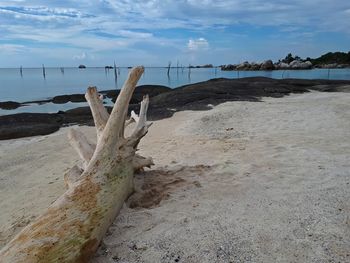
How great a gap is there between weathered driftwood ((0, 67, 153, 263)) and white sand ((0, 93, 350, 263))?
0.24 meters

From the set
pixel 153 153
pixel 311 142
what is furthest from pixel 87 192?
pixel 311 142

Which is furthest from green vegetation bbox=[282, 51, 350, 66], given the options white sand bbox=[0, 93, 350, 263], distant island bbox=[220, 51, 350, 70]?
white sand bbox=[0, 93, 350, 263]

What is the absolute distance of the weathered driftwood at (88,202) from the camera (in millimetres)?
Answer: 2963

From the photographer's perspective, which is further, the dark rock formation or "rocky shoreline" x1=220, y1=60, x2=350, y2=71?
"rocky shoreline" x1=220, y1=60, x2=350, y2=71

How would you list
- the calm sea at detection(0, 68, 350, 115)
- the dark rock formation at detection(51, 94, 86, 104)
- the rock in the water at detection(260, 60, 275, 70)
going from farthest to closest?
the rock in the water at detection(260, 60, 275, 70)
the calm sea at detection(0, 68, 350, 115)
the dark rock formation at detection(51, 94, 86, 104)

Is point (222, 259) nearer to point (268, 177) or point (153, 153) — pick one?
point (268, 177)

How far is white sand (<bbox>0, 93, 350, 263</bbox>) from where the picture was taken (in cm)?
331

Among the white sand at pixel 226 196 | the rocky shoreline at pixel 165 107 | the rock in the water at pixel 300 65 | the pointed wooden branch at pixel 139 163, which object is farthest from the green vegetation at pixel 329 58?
the pointed wooden branch at pixel 139 163

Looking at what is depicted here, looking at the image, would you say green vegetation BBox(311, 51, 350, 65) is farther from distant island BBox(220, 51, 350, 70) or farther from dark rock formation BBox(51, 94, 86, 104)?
dark rock formation BBox(51, 94, 86, 104)

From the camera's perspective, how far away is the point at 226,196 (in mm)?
4566

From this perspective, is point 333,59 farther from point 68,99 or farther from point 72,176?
point 72,176

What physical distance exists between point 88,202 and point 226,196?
186cm

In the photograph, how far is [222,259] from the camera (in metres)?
3.13

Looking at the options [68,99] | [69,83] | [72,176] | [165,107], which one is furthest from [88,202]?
[69,83]
